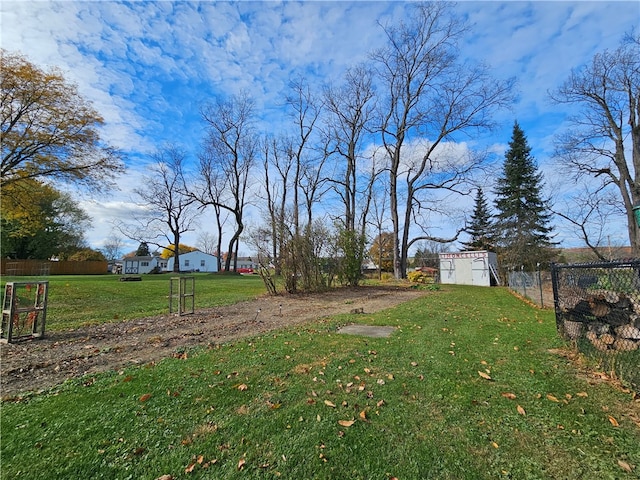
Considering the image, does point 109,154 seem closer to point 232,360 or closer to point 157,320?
point 157,320

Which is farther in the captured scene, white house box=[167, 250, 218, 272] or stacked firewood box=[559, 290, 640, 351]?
white house box=[167, 250, 218, 272]

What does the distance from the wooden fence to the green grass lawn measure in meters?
40.3

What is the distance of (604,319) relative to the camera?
13.8 feet

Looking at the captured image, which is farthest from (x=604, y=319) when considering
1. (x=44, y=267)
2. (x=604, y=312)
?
(x=44, y=267)

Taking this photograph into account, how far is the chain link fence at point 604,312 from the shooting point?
3.49 metres

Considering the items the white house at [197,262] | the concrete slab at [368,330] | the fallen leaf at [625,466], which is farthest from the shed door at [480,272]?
the white house at [197,262]

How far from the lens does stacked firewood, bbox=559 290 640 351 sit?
3758 millimetres

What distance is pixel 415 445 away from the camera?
2287 mm

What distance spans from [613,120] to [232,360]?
23.6m

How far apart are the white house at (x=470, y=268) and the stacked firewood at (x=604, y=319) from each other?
1952 centimetres

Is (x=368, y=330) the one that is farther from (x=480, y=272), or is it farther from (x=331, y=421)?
(x=480, y=272)

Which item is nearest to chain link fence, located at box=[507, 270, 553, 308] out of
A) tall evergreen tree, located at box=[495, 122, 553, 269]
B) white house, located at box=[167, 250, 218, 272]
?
tall evergreen tree, located at box=[495, 122, 553, 269]

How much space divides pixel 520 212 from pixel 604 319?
27647 millimetres

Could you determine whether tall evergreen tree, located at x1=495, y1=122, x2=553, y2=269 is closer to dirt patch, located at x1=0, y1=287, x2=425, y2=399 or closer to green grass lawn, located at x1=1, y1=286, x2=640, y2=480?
dirt patch, located at x1=0, y1=287, x2=425, y2=399
